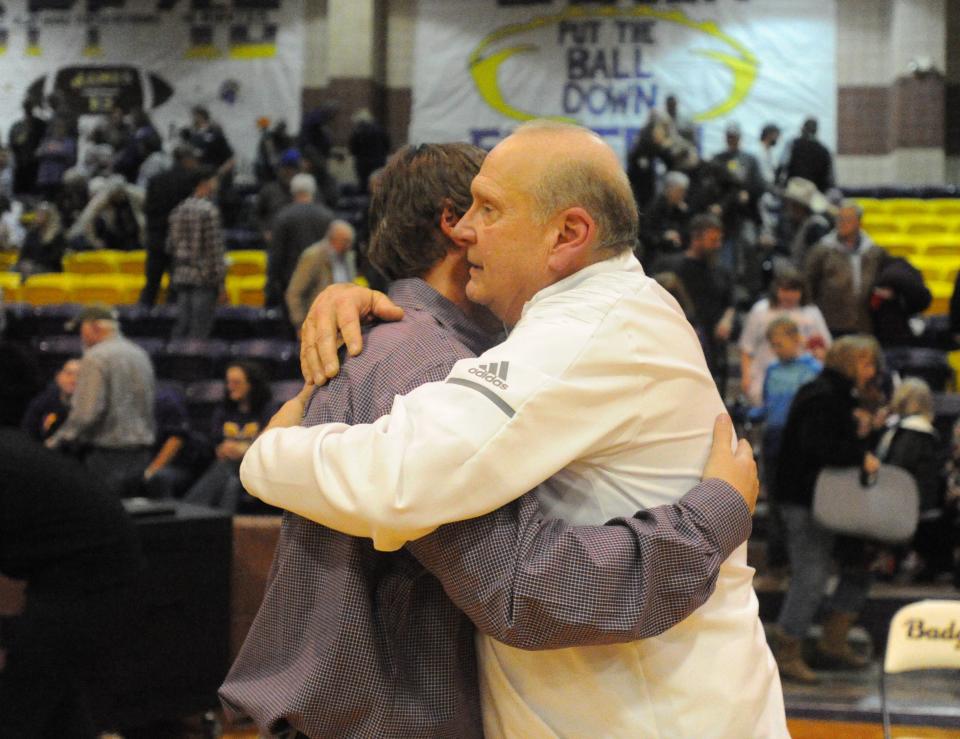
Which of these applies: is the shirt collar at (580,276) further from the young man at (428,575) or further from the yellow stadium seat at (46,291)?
the yellow stadium seat at (46,291)

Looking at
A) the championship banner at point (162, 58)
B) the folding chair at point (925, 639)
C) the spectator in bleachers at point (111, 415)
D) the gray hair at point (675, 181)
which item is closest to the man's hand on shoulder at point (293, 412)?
the folding chair at point (925, 639)

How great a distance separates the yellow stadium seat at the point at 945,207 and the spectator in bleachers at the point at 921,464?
9108 millimetres

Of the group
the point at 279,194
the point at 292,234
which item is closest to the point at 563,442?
the point at 292,234

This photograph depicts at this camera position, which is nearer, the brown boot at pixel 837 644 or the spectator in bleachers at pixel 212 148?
the brown boot at pixel 837 644

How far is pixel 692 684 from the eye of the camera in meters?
1.62

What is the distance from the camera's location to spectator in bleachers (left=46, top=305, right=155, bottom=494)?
7.17 metres

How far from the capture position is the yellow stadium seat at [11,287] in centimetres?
1308

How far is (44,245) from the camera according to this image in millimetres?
13609

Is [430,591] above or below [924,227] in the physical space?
below

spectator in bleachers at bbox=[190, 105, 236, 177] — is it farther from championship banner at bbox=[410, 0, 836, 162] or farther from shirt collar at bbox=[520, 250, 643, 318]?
shirt collar at bbox=[520, 250, 643, 318]

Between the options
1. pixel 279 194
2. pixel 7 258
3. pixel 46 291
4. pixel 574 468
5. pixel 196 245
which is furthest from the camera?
pixel 7 258

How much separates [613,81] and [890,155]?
4.00 m

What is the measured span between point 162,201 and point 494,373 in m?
9.10

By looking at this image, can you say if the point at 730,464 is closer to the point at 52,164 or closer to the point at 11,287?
the point at 11,287
